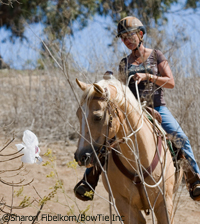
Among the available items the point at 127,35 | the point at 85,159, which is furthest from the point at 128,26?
the point at 85,159

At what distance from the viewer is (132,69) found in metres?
3.27

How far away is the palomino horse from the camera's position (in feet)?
8.19

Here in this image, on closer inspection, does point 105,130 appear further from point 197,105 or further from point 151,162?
point 197,105

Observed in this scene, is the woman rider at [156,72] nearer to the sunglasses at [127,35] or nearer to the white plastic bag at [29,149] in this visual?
the sunglasses at [127,35]

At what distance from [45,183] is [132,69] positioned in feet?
11.4

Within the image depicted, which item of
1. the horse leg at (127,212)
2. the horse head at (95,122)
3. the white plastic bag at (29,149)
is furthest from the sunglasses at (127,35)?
the horse leg at (127,212)

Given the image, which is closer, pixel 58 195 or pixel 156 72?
pixel 156 72

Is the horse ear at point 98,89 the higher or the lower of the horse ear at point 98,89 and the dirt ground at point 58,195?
the higher

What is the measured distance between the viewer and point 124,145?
273cm

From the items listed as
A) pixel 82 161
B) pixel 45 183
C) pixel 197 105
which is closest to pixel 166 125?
pixel 82 161

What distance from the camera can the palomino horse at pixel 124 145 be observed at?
8.19 ft

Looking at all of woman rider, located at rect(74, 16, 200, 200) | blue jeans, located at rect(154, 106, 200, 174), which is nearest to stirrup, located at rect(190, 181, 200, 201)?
woman rider, located at rect(74, 16, 200, 200)

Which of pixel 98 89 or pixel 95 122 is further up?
pixel 98 89

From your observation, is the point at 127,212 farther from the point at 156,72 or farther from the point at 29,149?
the point at 156,72
